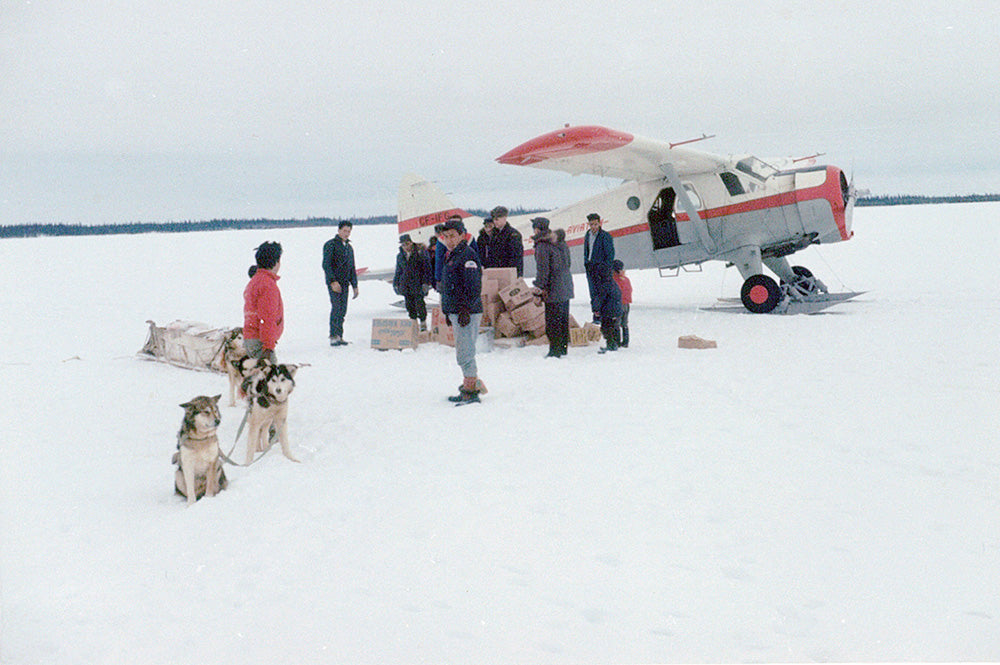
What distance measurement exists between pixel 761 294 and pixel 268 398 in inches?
339

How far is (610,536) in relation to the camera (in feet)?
10.1

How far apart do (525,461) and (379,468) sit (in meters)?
0.93

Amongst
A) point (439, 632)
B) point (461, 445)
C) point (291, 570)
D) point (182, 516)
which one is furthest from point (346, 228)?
point (439, 632)

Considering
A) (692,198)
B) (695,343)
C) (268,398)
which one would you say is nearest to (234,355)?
(268,398)

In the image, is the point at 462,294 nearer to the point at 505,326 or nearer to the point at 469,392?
the point at 469,392

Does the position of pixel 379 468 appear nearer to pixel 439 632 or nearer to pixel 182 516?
pixel 182 516

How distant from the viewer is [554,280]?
7.50 metres

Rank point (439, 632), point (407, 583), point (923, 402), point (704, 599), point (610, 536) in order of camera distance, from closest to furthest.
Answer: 1. point (439, 632)
2. point (704, 599)
3. point (407, 583)
4. point (610, 536)
5. point (923, 402)

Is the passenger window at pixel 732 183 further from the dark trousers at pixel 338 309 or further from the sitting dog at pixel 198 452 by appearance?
the sitting dog at pixel 198 452

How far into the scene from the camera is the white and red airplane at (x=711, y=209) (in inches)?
396

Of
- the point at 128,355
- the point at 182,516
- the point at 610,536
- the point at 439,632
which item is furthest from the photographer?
the point at 128,355

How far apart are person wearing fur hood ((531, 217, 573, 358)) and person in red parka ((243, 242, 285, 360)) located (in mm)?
3345

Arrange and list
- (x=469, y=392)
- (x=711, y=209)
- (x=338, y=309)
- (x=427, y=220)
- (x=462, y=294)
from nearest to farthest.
Answer: (x=462, y=294)
(x=469, y=392)
(x=338, y=309)
(x=711, y=209)
(x=427, y=220)

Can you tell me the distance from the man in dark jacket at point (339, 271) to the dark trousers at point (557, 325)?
302 centimetres
